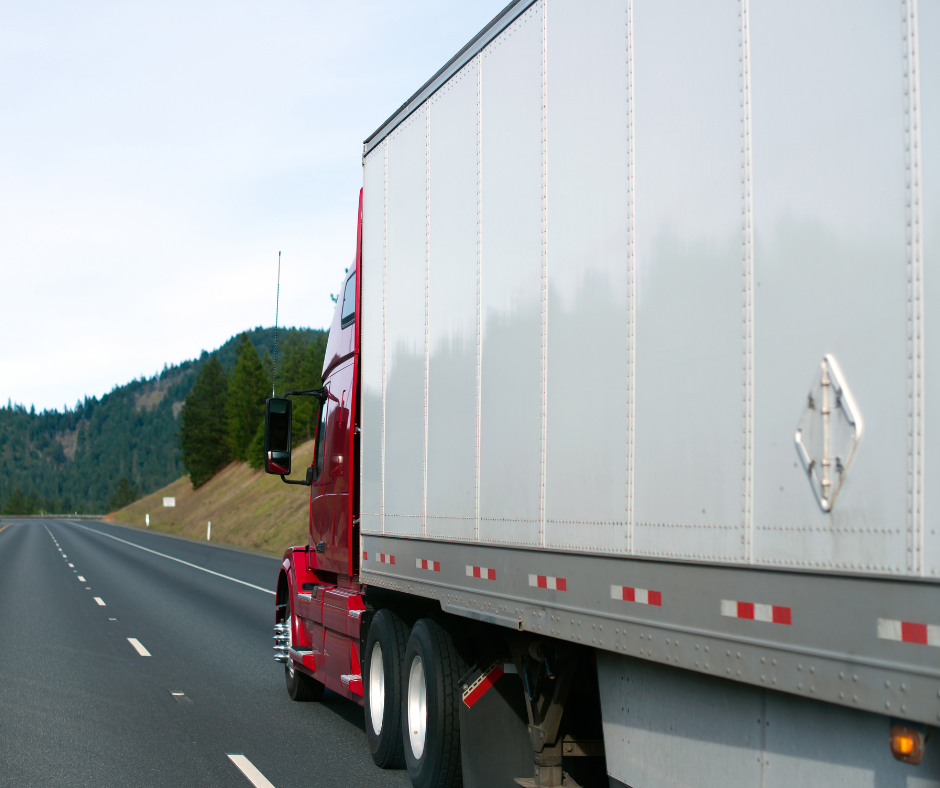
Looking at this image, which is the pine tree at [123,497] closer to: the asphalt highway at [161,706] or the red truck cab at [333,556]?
the asphalt highway at [161,706]

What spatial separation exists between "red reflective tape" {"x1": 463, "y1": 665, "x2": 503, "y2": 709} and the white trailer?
27 millimetres

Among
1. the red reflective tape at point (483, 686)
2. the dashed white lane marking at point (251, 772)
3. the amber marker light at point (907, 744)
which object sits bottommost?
the dashed white lane marking at point (251, 772)

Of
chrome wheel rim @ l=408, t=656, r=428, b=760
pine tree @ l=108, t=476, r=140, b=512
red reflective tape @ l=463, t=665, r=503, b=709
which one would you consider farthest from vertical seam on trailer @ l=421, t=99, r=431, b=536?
pine tree @ l=108, t=476, r=140, b=512

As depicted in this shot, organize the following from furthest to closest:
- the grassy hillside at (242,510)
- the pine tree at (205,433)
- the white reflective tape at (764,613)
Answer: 1. the pine tree at (205,433)
2. the grassy hillside at (242,510)
3. the white reflective tape at (764,613)

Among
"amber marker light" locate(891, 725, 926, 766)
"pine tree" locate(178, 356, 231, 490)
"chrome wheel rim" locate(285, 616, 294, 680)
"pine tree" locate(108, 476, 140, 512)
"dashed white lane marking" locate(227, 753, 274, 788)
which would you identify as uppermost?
"pine tree" locate(178, 356, 231, 490)

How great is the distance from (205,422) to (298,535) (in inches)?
2586

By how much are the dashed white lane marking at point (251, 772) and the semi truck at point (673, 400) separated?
1025 millimetres

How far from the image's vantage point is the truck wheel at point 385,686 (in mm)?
6848

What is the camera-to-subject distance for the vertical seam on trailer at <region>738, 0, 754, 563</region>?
10.8ft

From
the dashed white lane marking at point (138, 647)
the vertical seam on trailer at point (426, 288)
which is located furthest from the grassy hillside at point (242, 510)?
the vertical seam on trailer at point (426, 288)

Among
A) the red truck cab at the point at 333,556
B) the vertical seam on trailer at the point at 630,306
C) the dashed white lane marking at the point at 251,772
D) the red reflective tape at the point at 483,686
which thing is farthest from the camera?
the red truck cab at the point at 333,556

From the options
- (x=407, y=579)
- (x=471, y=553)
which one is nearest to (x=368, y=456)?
(x=407, y=579)

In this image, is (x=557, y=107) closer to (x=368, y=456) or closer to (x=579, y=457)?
(x=579, y=457)

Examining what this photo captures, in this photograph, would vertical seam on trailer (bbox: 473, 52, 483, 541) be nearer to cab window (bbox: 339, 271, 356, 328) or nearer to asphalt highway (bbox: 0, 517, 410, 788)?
asphalt highway (bbox: 0, 517, 410, 788)
